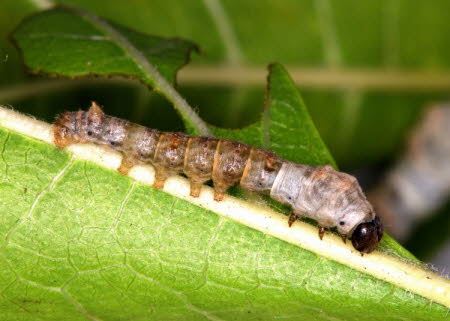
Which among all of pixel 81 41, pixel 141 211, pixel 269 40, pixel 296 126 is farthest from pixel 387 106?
pixel 141 211

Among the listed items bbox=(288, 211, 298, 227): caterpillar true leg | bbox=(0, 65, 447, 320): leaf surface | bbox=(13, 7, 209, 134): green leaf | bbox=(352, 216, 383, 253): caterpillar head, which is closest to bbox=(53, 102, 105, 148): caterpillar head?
bbox=(0, 65, 447, 320): leaf surface

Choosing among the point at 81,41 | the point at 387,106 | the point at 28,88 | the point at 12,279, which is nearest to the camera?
the point at 12,279

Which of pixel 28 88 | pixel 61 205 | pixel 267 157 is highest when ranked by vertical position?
pixel 267 157

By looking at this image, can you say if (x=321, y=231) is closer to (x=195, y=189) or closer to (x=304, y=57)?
(x=195, y=189)

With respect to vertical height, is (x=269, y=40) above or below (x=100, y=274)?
above

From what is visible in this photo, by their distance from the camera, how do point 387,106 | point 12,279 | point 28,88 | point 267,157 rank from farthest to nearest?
point 387,106
point 28,88
point 267,157
point 12,279

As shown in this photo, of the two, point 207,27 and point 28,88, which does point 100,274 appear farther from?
point 207,27

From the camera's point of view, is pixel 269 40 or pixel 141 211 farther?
pixel 269 40

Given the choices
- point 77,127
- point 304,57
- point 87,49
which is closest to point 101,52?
point 87,49
